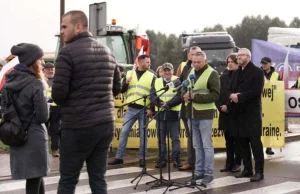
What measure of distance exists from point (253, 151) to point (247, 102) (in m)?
0.77

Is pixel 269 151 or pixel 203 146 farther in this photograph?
pixel 269 151

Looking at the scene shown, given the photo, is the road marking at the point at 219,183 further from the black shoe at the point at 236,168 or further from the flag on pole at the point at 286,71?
the flag on pole at the point at 286,71

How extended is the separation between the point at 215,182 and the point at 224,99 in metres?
1.42

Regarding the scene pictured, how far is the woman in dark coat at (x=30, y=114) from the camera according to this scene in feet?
18.4

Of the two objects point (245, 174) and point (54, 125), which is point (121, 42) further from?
point (245, 174)

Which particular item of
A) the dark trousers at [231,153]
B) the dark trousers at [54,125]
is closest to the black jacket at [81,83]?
the dark trousers at [231,153]

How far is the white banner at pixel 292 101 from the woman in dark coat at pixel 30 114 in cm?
744

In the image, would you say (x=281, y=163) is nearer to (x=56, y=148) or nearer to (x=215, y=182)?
(x=215, y=182)

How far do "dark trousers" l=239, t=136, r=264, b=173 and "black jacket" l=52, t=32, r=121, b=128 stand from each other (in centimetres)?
439

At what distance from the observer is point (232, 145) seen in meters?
10.1

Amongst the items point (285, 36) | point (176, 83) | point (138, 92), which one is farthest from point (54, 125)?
point (285, 36)

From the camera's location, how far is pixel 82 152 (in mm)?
5328

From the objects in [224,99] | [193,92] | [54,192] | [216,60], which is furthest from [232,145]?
[216,60]

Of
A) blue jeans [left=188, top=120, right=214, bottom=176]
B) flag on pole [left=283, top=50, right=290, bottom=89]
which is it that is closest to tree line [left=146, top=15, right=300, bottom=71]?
flag on pole [left=283, top=50, right=290, bottom=89]
